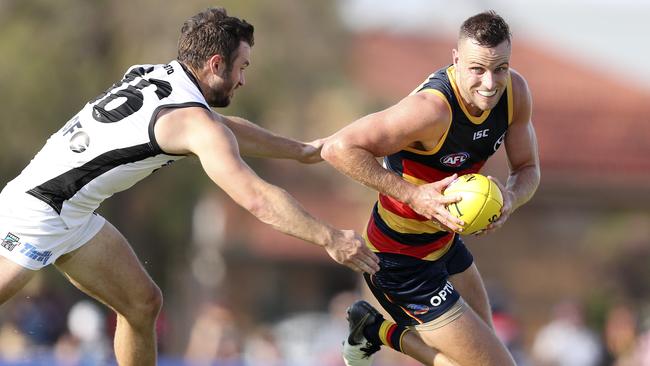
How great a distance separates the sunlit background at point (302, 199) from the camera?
17.4 metres

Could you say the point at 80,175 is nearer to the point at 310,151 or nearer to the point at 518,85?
the point at 310,151

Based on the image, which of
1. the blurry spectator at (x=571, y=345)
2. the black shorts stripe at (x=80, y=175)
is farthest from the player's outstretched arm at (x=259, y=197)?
the blurry spectator at (x=571, y=345)

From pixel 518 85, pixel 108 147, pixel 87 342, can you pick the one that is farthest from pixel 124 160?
pixel 87 342

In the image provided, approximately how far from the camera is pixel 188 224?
87.1 feet

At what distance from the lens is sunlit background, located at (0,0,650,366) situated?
57.1ft

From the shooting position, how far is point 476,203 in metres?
7.37

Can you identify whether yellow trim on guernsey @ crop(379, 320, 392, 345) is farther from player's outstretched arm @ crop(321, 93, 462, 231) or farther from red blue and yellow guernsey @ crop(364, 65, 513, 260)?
player's outstretched arm @ crop(321, 93, 462, 231)

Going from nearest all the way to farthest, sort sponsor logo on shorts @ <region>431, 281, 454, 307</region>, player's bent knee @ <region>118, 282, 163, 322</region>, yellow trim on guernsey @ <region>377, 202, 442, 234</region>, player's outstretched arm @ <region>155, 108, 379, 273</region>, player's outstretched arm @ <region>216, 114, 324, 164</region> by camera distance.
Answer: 1. player's outstretched arm @ <region>155, 108, 379, 273</region>
2. sponsor logo on shorts @ <region>431, 281, 454, 307</region>
3. yellow trim on guernsey @ <region>377, 202, 442, 234</region>
4. player's bent knee @ <region>118, 282, 163, 322</region>
5. player's outstretched arm @ <region>216, 114, 324, 164</region>

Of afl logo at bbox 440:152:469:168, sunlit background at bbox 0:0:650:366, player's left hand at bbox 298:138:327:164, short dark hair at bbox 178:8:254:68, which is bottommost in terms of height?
sunlit background at bbox 0:0:650:366

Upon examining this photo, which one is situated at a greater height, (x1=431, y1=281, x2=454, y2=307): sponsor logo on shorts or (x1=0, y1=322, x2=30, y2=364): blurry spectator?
(x1=431, y1=281, x2=454, y2=307): sponsor logo on shorts

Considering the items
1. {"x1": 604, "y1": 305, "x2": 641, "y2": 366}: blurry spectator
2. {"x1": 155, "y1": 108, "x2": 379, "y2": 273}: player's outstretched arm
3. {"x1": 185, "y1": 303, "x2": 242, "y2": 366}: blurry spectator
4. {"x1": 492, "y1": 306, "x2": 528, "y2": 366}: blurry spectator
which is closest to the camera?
{"x1": 155, "y1": 108, "x2": 379, "y2": 273}: player's outstretched arm

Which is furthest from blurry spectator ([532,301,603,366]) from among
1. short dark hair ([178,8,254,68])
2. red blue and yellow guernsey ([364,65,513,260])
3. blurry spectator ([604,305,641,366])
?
short dark hair ([178,8,254,68])

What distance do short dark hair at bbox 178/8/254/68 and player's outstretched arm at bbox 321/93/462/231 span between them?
887 mm

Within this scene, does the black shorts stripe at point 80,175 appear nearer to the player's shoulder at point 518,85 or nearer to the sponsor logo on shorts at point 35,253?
the sponsor logo on shorts at point 35,253
